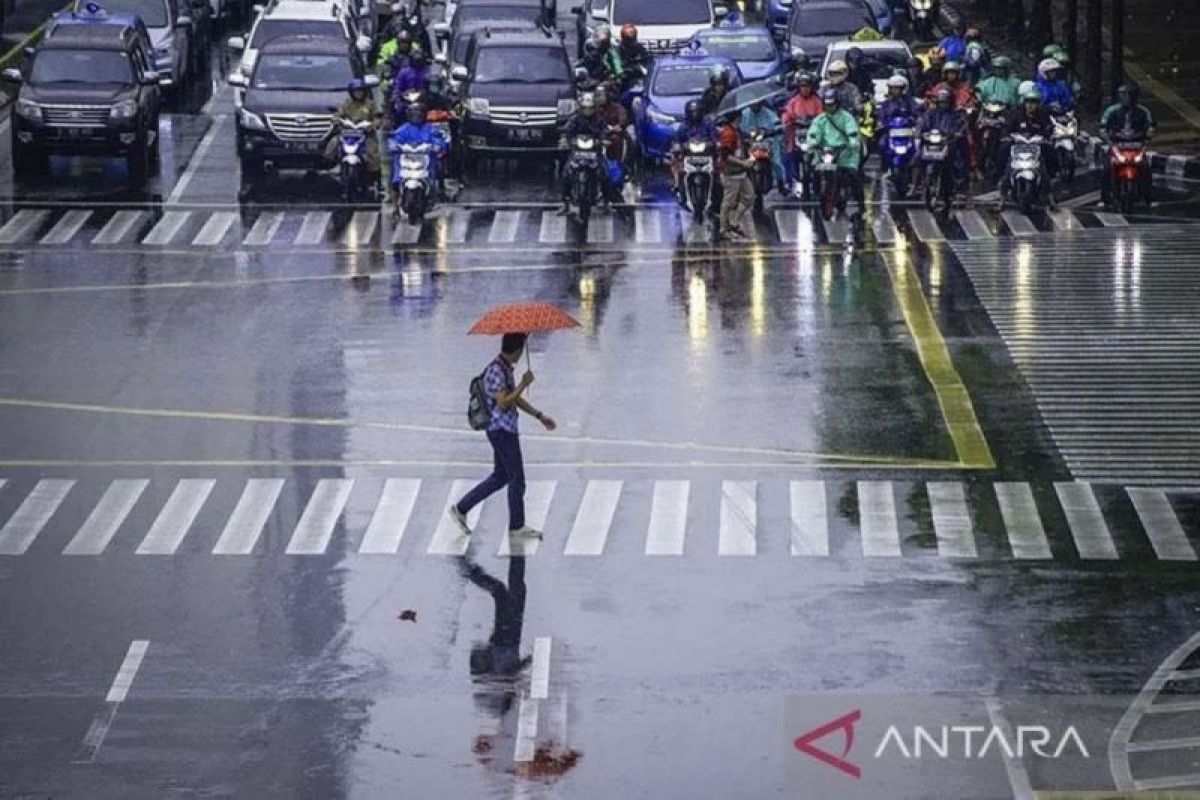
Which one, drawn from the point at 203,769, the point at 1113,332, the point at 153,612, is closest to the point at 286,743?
the point at 203,769

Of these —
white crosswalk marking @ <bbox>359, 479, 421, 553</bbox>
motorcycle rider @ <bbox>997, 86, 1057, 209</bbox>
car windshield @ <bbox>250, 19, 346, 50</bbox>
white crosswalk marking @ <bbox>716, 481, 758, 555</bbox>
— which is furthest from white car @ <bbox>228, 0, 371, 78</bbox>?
white crosswalk marking @ <bbox>716, 481, 758, 555</bbox>

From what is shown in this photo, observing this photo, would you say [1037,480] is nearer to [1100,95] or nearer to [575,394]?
[575,394]

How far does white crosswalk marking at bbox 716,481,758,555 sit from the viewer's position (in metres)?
21.8

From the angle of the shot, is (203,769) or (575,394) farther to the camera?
(575,394)

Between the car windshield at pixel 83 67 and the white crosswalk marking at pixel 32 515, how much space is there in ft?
67.7

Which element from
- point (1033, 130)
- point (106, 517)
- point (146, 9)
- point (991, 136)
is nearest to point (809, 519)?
point (106, 517)

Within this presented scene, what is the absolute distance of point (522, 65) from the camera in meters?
45.0

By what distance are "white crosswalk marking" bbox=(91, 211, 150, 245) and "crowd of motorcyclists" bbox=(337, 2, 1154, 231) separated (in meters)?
3.13

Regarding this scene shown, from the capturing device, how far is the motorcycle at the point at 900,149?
133ft

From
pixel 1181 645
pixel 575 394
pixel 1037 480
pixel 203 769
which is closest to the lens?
pixel 203 769

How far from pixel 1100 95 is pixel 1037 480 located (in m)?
28.5

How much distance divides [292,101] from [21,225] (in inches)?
212

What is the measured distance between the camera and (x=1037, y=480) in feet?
78.6

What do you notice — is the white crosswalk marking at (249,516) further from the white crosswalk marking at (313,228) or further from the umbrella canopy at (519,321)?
the white crosswalk marking at (313,228)
